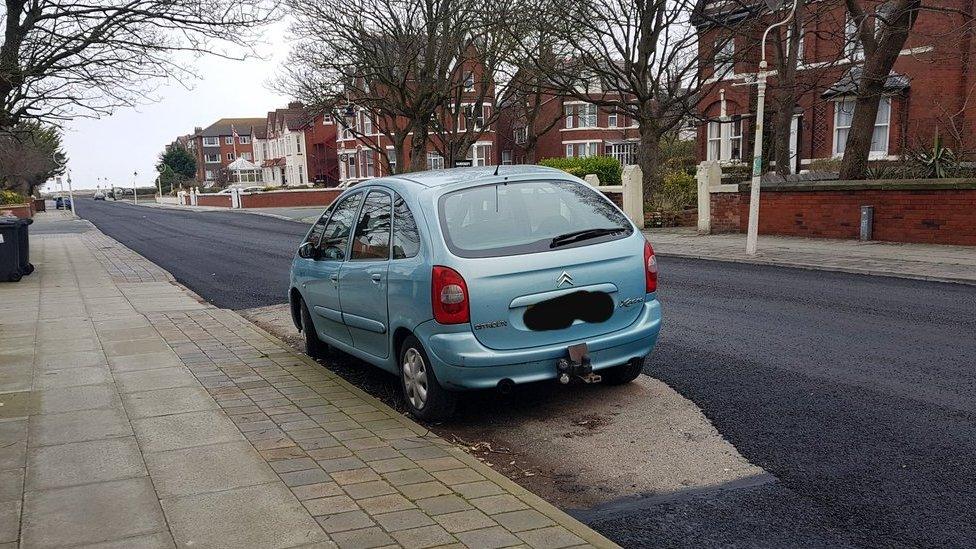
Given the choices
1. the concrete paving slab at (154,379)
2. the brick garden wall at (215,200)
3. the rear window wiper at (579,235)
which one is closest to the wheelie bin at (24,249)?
the concrete paving slab at (154,379)

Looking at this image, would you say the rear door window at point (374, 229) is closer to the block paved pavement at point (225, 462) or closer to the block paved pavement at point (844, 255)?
the block paved pavement at point (225, 462)

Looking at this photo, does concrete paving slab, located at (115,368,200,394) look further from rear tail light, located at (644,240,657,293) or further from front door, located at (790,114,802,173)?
front door, located at (790,114,802,173)

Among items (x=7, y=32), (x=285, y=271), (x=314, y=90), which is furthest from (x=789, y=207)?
(x=314, y=90)

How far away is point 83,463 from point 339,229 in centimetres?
291

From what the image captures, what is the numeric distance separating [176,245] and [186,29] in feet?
35.1

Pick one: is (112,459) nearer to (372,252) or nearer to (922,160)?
(372,252)

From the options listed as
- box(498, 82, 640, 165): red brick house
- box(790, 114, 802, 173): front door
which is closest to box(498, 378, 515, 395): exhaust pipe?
box(790, 114, 802, 173): front door

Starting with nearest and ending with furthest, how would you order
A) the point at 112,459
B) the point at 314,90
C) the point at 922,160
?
the point at 112,459, the point at 922,160, the point at 314,90

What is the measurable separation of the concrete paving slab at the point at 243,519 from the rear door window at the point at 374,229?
7.12 feet

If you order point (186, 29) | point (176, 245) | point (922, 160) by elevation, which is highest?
point (186, 29)

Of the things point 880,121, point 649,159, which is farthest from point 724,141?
point 649,159

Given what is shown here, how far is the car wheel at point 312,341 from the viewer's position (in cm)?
735

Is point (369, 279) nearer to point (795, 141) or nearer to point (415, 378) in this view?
point (415, 378)

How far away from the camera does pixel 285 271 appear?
50.9ft
